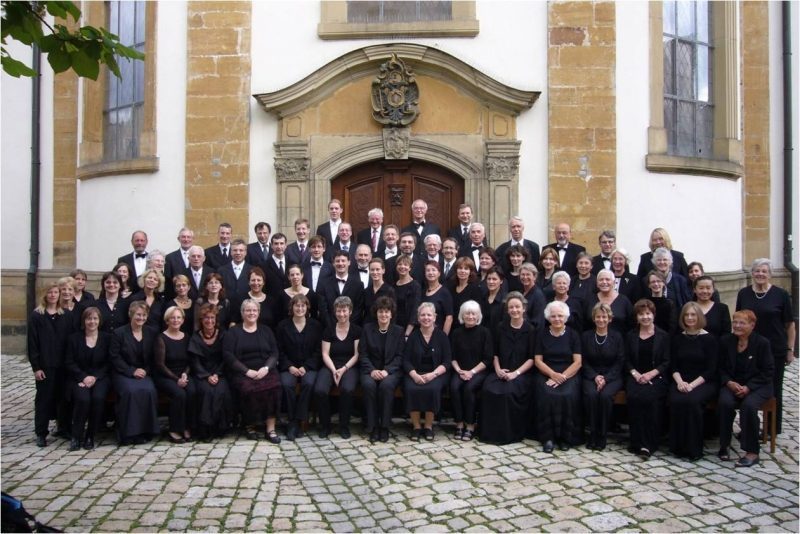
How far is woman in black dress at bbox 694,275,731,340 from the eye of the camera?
6.69m

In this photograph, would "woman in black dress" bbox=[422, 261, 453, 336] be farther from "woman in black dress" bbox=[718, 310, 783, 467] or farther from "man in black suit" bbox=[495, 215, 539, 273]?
"woman in black dress" bbox=[718, 310, 783, 467]

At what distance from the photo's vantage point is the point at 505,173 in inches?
387

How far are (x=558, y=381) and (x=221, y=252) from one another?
400 cm

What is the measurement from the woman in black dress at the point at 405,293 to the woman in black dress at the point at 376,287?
5.5 inches

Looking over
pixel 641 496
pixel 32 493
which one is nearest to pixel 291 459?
pixel 32 493

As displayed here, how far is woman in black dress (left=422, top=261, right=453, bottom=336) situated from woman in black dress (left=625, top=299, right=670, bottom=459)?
1.65 m

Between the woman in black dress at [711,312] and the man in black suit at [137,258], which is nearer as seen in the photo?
the woman in black dress at [711,312]

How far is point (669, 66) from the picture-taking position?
10.7 meters

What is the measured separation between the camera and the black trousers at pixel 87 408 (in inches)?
261

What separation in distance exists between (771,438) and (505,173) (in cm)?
469

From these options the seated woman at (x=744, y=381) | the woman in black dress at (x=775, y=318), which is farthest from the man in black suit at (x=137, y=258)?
the woman in black dress at (x=775, y=318)

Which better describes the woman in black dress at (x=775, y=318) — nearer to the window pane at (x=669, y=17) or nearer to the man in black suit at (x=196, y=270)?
the window pane at (x=669, y=17)

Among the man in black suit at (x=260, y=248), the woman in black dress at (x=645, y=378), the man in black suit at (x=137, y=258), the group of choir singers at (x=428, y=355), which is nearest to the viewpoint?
the woman in black dress at (x=645, y=378)

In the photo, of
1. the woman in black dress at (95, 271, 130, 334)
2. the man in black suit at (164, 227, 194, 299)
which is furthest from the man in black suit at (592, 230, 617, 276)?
the woman in black dress at (95, 271, 130, 334)
